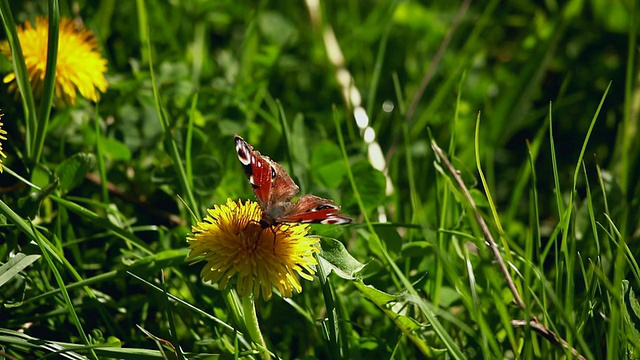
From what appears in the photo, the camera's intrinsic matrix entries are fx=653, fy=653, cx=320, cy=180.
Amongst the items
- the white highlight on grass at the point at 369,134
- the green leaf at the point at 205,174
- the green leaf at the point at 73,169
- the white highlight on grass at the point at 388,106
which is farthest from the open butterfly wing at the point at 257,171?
the white highlight on grass at the point at 388,106

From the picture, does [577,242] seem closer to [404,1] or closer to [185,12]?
[404,1]

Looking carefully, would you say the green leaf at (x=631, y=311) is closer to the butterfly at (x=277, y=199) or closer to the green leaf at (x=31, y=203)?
the butterfly at (x=277, y=199)

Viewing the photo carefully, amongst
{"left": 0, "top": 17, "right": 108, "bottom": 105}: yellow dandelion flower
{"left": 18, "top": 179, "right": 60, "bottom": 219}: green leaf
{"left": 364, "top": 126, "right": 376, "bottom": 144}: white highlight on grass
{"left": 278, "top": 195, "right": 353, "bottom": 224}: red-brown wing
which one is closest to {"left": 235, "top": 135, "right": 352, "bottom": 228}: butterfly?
{"left": 278, "top": 195, "right": 353, "bottom": 224}: red-brown wing

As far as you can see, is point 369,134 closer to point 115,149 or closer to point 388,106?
point 388,106

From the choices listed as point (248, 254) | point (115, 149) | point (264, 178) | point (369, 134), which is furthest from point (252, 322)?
point (369, 134)

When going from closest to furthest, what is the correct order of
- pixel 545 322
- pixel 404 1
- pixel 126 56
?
pixel 545 322, pixel 126 56, pixel 404 1

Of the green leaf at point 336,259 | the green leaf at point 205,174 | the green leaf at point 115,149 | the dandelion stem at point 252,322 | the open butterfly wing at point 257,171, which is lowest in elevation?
the dandelion stem at point 252,322

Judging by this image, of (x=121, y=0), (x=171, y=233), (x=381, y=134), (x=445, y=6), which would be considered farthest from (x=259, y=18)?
(x=171, y=233)
